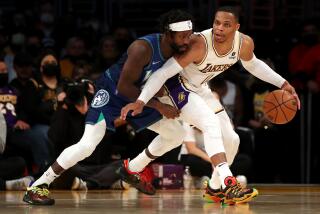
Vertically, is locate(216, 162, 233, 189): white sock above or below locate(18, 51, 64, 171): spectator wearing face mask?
below

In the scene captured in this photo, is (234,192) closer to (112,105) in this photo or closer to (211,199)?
(211,199)

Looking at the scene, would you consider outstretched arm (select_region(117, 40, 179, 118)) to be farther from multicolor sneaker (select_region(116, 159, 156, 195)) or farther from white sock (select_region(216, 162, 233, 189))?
multicolor sneaker (select_region(116, 159, 156, 195))

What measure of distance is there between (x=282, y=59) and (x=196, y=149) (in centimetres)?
218

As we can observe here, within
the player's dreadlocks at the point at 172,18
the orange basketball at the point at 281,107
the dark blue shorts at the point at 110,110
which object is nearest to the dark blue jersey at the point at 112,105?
the dark blue shorts at the point at 110,110

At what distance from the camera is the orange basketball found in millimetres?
7434

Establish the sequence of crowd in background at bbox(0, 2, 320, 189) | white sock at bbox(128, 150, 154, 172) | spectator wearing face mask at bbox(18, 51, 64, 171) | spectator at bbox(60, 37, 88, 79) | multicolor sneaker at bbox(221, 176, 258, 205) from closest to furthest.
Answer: multicolor sneaker at bbox(221, 176, 258, 205) → white sock at bbox(128, 150, 154, 172) → crowd in background at bbox(0, 2, 320, 189) → spectator wearing face mask at bbox(18, 51, 64, 171) → spectator at bbox(60, 37, 88, 79)

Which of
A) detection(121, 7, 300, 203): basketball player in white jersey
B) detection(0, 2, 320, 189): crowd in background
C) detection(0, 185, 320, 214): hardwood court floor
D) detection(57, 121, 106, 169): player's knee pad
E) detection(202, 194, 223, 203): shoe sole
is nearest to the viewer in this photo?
detection(0, 185, 320, 214): hardwood court floor

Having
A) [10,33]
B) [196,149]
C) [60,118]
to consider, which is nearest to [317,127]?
[196,149]

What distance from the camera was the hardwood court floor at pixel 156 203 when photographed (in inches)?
255

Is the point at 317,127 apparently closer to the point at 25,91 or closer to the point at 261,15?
the point at 261,15

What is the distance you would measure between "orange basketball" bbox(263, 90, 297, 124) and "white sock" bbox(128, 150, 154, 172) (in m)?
1.11

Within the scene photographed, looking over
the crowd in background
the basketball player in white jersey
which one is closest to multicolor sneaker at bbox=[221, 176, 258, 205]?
the basketball player in white jersey

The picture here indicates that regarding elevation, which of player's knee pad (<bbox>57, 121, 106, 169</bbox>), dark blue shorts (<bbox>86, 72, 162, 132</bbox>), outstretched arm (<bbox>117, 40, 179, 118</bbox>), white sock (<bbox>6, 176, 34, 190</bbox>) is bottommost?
white sock (<bbox>6, 176, 34, 190</bbox>)

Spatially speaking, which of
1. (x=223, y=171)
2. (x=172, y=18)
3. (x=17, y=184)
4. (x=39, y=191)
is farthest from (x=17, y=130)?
(x=223, y=171)
